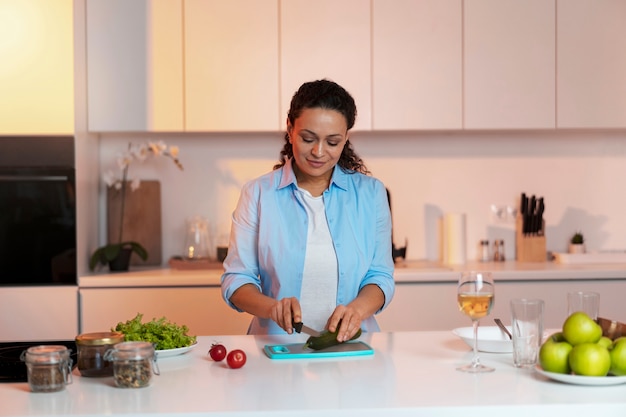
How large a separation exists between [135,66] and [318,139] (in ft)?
6.34

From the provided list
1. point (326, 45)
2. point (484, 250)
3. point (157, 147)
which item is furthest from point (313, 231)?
point (484, 250)

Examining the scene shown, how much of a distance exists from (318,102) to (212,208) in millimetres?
2142

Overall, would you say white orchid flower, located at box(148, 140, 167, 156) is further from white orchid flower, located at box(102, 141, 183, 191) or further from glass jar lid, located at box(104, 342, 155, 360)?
glass jar lid, located at box(104, 342, 155, 360)

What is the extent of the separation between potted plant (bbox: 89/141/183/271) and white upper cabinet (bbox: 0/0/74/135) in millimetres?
454

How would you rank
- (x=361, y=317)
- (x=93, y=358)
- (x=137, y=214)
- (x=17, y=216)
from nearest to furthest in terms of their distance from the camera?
(x=93, y=358) < (x=361, y=317) < (x=17, y=216) < (x=137, y=214)

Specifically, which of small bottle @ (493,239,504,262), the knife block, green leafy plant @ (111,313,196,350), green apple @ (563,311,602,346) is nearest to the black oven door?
green leafy plant @ (111,313,196,350)

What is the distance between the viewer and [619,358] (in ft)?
5.64

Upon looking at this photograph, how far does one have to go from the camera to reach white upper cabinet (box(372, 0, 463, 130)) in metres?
4.09

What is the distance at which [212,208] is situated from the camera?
4.48m

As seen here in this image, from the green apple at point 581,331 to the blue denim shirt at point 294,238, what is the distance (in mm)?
801

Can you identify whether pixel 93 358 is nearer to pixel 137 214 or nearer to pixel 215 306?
pixel 215 306

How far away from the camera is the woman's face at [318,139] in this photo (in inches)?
95.1

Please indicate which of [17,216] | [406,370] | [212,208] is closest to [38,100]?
[17,216]

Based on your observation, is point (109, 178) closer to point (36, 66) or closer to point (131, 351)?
point (36, 66)
